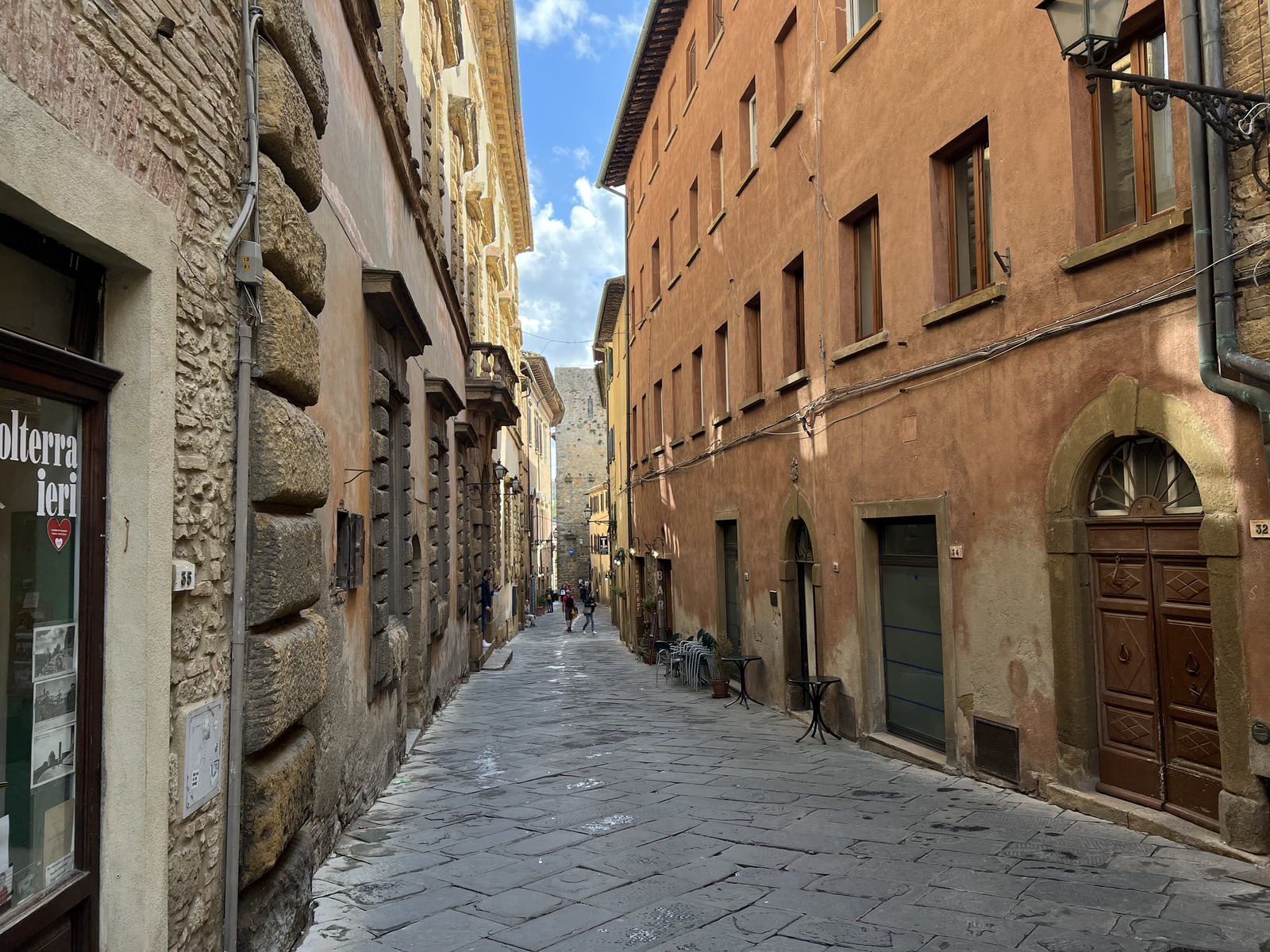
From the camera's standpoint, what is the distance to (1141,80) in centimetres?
445

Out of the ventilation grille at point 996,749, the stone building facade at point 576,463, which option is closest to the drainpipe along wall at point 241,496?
the ventilation grille at point 996,749

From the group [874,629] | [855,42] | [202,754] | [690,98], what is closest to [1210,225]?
[874,629]

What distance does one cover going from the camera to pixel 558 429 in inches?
2365

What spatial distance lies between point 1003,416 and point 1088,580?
1.34m

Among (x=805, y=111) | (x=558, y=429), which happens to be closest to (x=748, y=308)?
(x=805, y=111)

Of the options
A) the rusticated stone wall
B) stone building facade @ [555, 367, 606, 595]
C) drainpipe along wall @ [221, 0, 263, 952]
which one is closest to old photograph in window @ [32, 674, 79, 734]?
drainpipe along wall @ [221, 0, 263, 952]

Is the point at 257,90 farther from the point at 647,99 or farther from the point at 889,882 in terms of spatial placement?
the point at 647,99

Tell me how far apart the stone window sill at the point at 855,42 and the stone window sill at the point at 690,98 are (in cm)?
664

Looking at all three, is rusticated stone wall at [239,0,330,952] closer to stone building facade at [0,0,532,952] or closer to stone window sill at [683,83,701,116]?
stone building facade at [0,0,532,952]

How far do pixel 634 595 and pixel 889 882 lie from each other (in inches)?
724

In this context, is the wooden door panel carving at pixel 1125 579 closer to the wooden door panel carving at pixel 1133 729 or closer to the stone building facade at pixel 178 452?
the wooden door panel carving at pixel 1133 729

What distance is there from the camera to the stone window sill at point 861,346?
8.76 meters

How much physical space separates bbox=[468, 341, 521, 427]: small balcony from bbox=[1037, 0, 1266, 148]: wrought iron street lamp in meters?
13.1

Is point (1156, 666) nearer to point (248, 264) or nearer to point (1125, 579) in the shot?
point (1125, 579)
